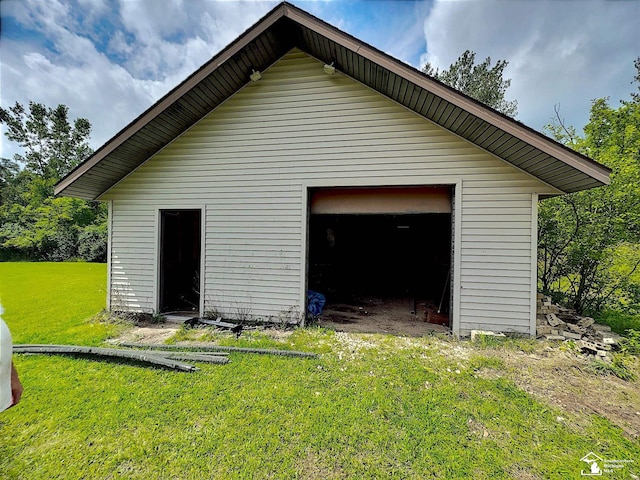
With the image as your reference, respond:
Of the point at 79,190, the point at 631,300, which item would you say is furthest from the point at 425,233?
the point at 79,190

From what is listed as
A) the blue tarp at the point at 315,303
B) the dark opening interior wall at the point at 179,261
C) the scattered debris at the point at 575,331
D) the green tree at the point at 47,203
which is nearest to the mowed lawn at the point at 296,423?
the scattered debris at the point at 575,331

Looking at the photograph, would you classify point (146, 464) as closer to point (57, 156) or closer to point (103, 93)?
point (103, 93)

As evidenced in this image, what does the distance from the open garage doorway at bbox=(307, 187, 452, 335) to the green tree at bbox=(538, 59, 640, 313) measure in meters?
2.44

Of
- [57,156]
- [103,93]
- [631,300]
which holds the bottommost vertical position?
[631,300]

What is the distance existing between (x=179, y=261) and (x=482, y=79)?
18551mm

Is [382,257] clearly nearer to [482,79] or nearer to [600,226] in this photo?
[600,226]

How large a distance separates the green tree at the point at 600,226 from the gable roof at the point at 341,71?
211cm

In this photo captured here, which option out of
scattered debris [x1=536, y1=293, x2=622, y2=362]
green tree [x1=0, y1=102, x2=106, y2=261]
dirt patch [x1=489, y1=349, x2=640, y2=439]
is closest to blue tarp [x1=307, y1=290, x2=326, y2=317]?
dirt patch [x1=489, y1=349, x2=640, y2=439]

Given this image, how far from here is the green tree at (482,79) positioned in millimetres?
15125

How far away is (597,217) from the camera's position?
568 cm

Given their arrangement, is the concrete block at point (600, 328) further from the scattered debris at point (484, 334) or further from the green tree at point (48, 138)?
the green tree at point (48, 138)

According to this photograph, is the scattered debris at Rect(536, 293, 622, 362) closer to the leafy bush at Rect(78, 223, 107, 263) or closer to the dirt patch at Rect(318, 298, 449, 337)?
the dirt patch at Rect(318, 298, 449, 337)

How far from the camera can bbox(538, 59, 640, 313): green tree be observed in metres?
5.30

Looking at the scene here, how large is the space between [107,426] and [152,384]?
27.1 inches
